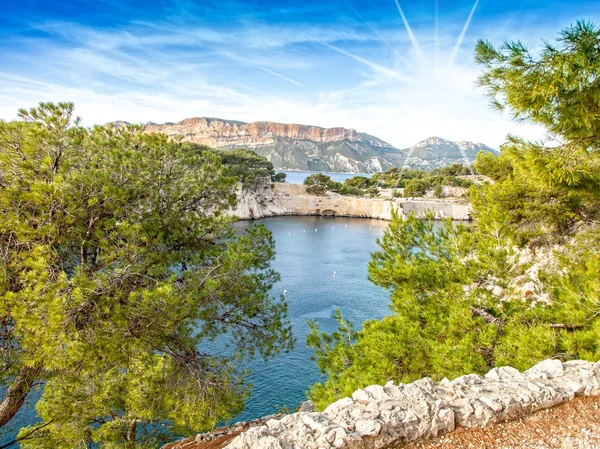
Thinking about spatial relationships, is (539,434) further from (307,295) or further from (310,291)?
(310,291)

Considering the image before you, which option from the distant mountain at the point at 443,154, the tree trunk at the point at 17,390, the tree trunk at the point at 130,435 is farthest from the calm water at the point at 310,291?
the distant mountain at the point at 443,154

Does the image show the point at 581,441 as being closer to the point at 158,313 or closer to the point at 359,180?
the point at 158,313

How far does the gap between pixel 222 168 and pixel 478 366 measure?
584cm

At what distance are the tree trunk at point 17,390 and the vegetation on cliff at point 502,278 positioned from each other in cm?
459

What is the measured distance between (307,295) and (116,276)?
17.6m

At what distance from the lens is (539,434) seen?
3.67m

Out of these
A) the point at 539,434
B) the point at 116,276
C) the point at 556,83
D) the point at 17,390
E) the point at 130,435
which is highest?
the point at 556,83

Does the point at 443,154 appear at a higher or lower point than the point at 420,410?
higher

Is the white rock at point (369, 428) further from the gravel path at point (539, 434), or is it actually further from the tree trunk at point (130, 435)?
the tree trunk at point (130, 435)

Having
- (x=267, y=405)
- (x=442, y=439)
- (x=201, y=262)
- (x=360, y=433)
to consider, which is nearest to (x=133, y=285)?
(x=201, y=262)

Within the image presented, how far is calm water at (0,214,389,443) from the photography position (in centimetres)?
1273

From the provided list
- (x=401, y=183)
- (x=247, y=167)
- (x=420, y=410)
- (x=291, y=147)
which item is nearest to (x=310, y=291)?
(x=420, y=410)

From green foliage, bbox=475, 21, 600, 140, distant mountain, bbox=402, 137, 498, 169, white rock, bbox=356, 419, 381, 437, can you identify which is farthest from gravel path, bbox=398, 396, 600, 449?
distant mountain, bbox=402, 137, 498, 169

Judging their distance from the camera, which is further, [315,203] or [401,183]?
[401,183]
